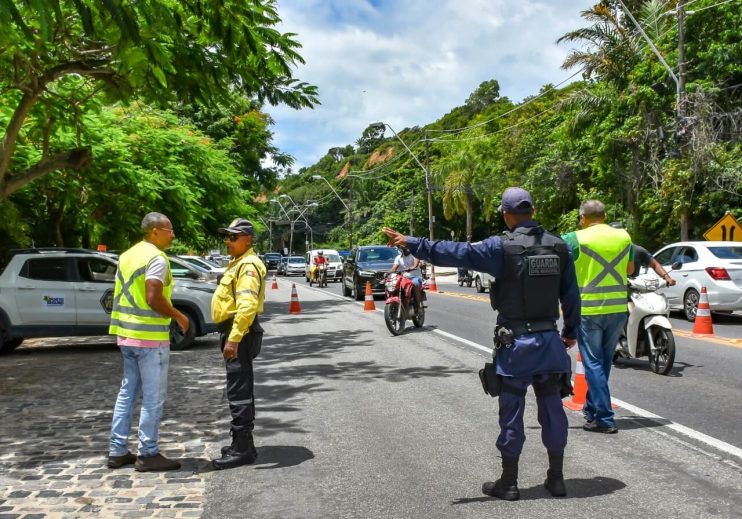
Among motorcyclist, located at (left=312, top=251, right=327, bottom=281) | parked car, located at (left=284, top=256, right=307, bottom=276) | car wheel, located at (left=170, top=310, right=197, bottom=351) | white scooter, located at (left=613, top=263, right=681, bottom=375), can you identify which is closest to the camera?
white scooter, located at (left=613, top=263, right=681, bottom=375)

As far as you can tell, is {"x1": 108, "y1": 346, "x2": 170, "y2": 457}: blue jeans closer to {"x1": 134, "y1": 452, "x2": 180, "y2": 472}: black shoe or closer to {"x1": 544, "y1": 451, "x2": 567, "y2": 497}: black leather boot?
{"x1": 134, "y1": 452, "x2": 180, "y2": 472}: black shoe

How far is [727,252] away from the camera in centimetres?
1530

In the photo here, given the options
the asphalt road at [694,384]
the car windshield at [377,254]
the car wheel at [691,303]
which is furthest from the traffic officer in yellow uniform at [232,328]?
the car windshield at [377,254]

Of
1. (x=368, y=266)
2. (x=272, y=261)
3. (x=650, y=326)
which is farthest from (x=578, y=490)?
(x=272, y=261)

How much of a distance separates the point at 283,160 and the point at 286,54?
2483cm

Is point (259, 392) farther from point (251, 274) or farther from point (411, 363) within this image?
point (251, 274)

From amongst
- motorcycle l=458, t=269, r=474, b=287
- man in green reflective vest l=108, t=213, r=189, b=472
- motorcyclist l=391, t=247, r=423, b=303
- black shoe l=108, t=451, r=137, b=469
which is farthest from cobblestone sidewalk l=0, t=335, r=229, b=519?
motorcycle l=458, t=269, r=474, b=287

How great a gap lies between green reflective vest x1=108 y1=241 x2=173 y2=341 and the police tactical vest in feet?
8.16

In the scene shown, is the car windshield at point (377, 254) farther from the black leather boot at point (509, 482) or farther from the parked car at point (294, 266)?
the parked car at point (294, 266)

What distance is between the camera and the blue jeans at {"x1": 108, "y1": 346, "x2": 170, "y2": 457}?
5566 millimetres

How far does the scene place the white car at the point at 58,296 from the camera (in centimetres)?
1229

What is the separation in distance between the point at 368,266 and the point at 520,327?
759 inches

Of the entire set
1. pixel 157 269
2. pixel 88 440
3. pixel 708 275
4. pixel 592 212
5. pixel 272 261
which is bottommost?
pixel 88 440

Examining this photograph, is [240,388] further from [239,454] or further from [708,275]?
[708,275]
